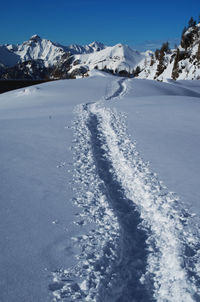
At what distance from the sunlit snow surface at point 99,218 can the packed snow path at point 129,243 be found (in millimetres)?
18

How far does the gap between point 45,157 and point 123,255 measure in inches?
216

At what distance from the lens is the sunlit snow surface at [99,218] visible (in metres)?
3.88

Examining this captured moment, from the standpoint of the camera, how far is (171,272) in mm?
4168

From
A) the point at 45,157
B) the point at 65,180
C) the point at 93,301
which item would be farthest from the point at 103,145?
the point at 93,301

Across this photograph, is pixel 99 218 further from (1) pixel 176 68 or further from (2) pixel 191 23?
(2) pixel 191 23

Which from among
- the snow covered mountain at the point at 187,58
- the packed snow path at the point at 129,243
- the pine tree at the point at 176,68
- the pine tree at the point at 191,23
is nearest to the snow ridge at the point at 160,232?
the packed snow path at the point at 129,243

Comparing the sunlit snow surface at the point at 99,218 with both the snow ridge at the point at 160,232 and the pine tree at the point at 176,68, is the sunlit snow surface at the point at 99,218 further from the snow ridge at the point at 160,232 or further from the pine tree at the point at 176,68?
the pine tree at the point at 176,68

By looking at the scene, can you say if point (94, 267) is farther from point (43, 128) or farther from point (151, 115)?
point (151, 115)

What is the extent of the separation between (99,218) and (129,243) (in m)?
1.01

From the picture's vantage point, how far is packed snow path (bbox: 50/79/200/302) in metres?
3.83

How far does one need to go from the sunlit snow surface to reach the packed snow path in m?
0.02

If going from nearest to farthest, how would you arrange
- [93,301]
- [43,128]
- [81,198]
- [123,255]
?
1. [93,301]
2. [123,255]
3. [81,198]
4. [43,128]

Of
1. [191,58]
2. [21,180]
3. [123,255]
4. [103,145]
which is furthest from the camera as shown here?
[191,58]

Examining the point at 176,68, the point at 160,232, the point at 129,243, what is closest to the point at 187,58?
the point at 176,68
